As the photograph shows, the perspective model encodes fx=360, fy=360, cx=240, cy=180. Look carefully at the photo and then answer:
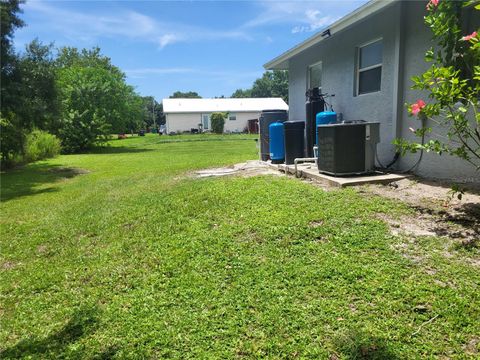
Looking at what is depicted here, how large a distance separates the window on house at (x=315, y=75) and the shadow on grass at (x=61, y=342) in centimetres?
891

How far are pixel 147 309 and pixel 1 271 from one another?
7.52 ft

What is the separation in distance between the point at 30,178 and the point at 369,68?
1038cm

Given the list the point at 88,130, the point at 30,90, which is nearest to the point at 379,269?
the point at 30,90

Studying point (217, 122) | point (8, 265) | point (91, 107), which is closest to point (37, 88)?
point (8, 265)

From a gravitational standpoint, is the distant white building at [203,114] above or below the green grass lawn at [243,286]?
above

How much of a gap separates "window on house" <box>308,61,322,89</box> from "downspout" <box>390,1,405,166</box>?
12.3 ft

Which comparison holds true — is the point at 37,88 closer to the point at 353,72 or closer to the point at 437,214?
the point at 353,72

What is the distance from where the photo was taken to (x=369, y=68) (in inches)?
302

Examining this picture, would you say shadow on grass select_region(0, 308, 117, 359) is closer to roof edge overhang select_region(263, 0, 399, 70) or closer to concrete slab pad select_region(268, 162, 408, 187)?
concrete slab pad select_region(268, 162, 408, 187)

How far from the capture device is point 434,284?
2.82m

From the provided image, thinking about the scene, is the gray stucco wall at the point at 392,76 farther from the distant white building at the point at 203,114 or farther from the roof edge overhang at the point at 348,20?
the distant white building at the point at 203,114

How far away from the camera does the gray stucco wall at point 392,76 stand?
233 inches

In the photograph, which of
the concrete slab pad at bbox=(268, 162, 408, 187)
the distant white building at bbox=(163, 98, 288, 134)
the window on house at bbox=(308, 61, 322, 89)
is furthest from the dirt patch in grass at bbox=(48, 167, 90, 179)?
the distant white building at bbox=(163, 98, 288, 134)

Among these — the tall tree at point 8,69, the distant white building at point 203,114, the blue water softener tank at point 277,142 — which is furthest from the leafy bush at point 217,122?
the blue water softener tank at point 277,142
